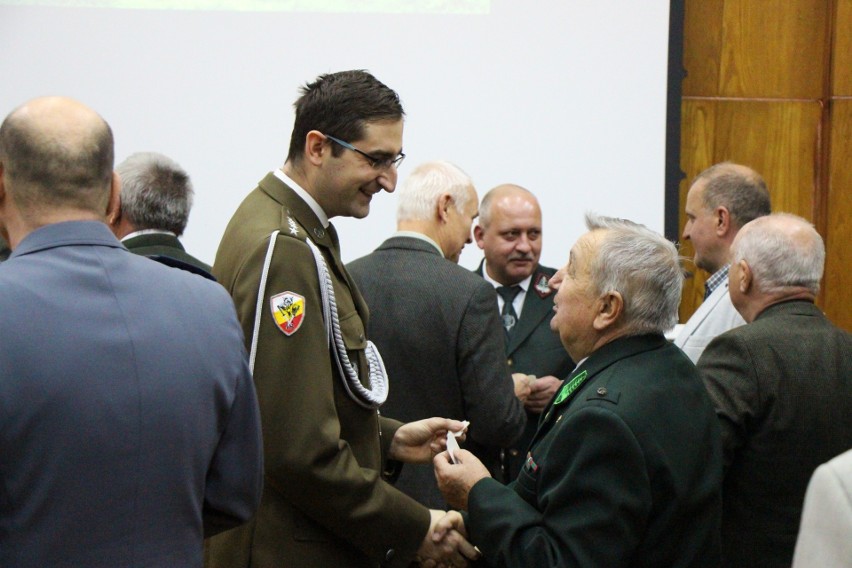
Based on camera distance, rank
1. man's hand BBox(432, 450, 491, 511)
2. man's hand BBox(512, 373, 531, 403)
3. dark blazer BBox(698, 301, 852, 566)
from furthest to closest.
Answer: man's hand BBox(512, 373, 531, 403) → dark blazer BBox(698, 301, 852, 566) → man's hand BBox(432, 450, 491, 511)

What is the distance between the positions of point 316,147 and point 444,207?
1001 millimetres

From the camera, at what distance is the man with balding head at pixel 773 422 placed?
2.24 m

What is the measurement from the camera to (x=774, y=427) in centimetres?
224

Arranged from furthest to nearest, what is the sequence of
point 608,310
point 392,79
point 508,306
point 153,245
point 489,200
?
point 392,79
point 489,200
point 508,306
point 153,245
point 608,310

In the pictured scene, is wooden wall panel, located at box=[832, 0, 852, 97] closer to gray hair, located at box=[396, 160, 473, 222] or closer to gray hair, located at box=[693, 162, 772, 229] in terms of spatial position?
gray hair, located at box=[693, 162, 772, 229]

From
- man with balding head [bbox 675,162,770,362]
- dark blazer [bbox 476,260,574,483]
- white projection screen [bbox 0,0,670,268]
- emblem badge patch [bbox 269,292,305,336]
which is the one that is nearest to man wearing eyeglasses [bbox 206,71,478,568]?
→ emblem badge patch [bbox 269,292,305,336]

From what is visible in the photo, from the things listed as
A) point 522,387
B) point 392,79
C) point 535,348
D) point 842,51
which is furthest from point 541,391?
point 842,51

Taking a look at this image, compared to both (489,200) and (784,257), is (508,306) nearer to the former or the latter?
(489,200)

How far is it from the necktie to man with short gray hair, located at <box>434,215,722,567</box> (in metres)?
1.46

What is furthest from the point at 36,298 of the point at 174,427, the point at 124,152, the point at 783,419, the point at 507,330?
the point at 124,152

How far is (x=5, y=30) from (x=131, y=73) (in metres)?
0.51

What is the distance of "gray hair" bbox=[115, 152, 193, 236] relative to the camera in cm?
267

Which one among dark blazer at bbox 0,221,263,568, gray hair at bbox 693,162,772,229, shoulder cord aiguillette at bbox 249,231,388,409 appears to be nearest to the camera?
dark blazer at bbox 0,221,263,568

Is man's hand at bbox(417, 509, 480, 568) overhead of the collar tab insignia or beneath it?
beneath
